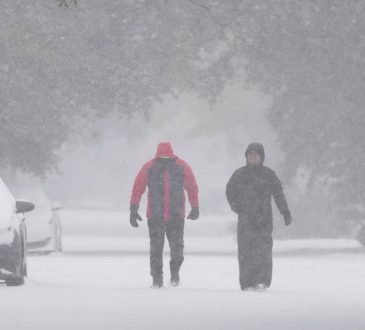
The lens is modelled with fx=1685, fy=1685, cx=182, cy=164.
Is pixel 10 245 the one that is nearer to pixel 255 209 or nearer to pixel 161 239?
pixel 161 239

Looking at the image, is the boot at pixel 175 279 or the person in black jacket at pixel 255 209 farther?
the boot at pixel 175 279

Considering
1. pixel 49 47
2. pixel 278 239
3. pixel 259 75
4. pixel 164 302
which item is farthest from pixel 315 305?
pixel 278 239

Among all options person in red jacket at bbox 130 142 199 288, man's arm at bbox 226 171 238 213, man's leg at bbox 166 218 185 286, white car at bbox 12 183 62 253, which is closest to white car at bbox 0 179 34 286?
person in red jacket at bbox 130 142 199 288

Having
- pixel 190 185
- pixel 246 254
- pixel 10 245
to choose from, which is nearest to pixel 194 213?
pixel 190 185

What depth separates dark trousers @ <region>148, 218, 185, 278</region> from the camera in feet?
65.4

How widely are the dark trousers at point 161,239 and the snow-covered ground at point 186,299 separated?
339mm

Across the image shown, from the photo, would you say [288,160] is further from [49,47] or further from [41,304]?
[41,304]

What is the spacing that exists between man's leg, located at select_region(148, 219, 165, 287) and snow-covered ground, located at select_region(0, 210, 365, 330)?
0.68 feet

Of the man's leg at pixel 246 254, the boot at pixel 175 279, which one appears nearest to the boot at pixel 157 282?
the boot at pixel 175 279

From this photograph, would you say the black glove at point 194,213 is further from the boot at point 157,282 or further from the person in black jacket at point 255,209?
the boot at point 157,282

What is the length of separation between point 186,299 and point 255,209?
2.40 meters

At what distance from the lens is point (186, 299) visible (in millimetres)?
17703

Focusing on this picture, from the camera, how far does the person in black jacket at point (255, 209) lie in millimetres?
19734

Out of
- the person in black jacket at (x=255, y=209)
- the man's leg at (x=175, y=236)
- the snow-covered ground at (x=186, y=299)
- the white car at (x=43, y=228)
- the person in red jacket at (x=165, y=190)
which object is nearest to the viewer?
the snow-covered ground at (x=186, y=299)
